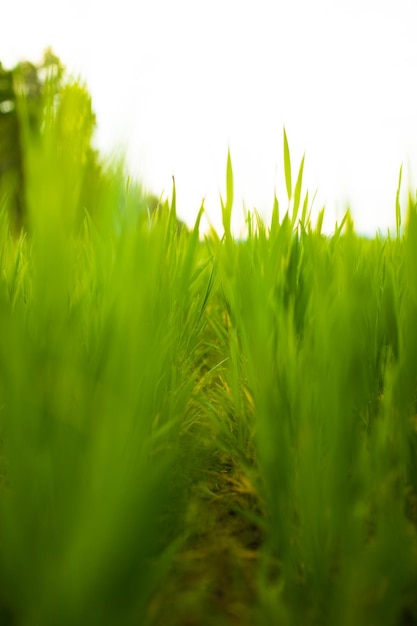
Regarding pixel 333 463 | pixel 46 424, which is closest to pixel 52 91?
pixel 46 424

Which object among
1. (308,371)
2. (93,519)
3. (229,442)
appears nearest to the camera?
(93,519)

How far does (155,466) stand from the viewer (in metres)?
0.31

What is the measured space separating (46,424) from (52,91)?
0.92ft

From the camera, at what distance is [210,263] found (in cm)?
81

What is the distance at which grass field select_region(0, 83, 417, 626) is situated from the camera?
0.92 feet

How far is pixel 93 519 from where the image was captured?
27cm

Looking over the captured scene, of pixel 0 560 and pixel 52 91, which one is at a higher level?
pixel 52 91

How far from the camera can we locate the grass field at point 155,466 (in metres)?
0.28

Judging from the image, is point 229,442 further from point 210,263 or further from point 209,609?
point 210,263

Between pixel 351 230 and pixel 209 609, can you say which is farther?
pixel 351 230

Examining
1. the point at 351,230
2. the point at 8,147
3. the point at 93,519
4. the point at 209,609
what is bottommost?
the point at 209,609

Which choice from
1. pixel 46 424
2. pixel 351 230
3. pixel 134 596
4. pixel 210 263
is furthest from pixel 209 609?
pixel 210 263

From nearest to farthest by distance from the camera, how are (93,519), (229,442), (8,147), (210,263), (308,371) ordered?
(93,519), (308,371), (229,442), (210,263), (8,147)

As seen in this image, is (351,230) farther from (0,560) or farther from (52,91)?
(0,560)
